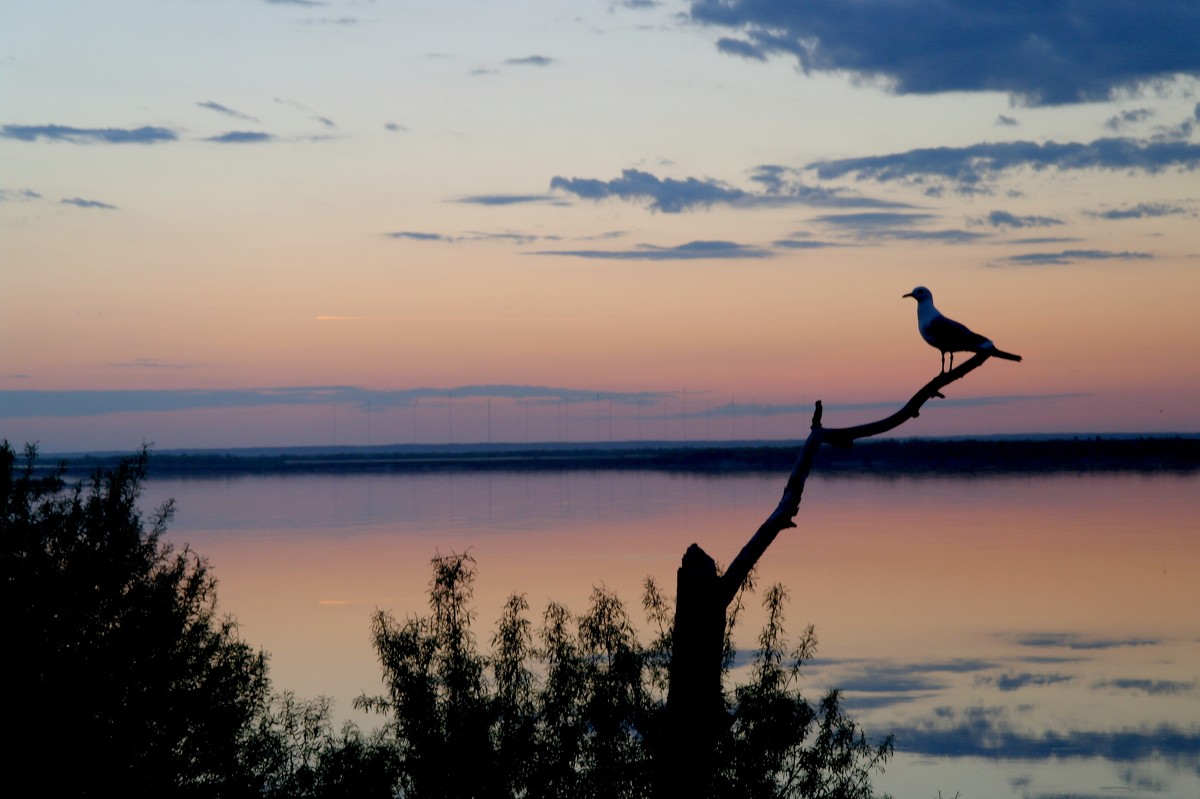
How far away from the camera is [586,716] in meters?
21.8

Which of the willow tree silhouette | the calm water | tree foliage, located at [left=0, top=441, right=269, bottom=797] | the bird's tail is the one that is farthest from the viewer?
the calm water

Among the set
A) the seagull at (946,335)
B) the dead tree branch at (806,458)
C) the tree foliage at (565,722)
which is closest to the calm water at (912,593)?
the tree foliage at (565,722)

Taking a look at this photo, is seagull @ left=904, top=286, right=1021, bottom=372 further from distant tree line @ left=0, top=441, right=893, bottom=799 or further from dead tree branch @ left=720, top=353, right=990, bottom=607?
distant tree line @ left=0, top=441, right=893, bottom=799

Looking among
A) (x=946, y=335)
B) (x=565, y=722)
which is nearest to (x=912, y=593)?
A: (x=565, y=722)

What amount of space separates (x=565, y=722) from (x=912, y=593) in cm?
3090

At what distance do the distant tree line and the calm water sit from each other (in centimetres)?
822

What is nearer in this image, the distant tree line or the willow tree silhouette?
the willow tree silhouette

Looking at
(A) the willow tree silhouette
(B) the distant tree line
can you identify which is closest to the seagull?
(A) the willow tree silhouette

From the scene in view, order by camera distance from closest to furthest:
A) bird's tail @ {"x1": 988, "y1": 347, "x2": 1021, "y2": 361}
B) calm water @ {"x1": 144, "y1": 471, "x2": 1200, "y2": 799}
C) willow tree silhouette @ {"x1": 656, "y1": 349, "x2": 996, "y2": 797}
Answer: willow tree silhouette @ {"x1": 656, "y1": 349, "x2": 996, "y2": 797}, bird's tail @ {"x1": 988, "y1": 347, "x2": 1021, "y2": 361}, calm water @ {"x1": 144, "y1": 471, "x2": 1200, "y2": 799}

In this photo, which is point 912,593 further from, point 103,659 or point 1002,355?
point 1002,355

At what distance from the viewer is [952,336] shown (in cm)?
923

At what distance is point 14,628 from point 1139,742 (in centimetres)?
2581

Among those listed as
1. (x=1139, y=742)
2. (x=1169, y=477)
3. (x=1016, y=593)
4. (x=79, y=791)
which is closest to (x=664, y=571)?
(x=1016, y=593)

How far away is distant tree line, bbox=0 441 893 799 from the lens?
16438 mm
